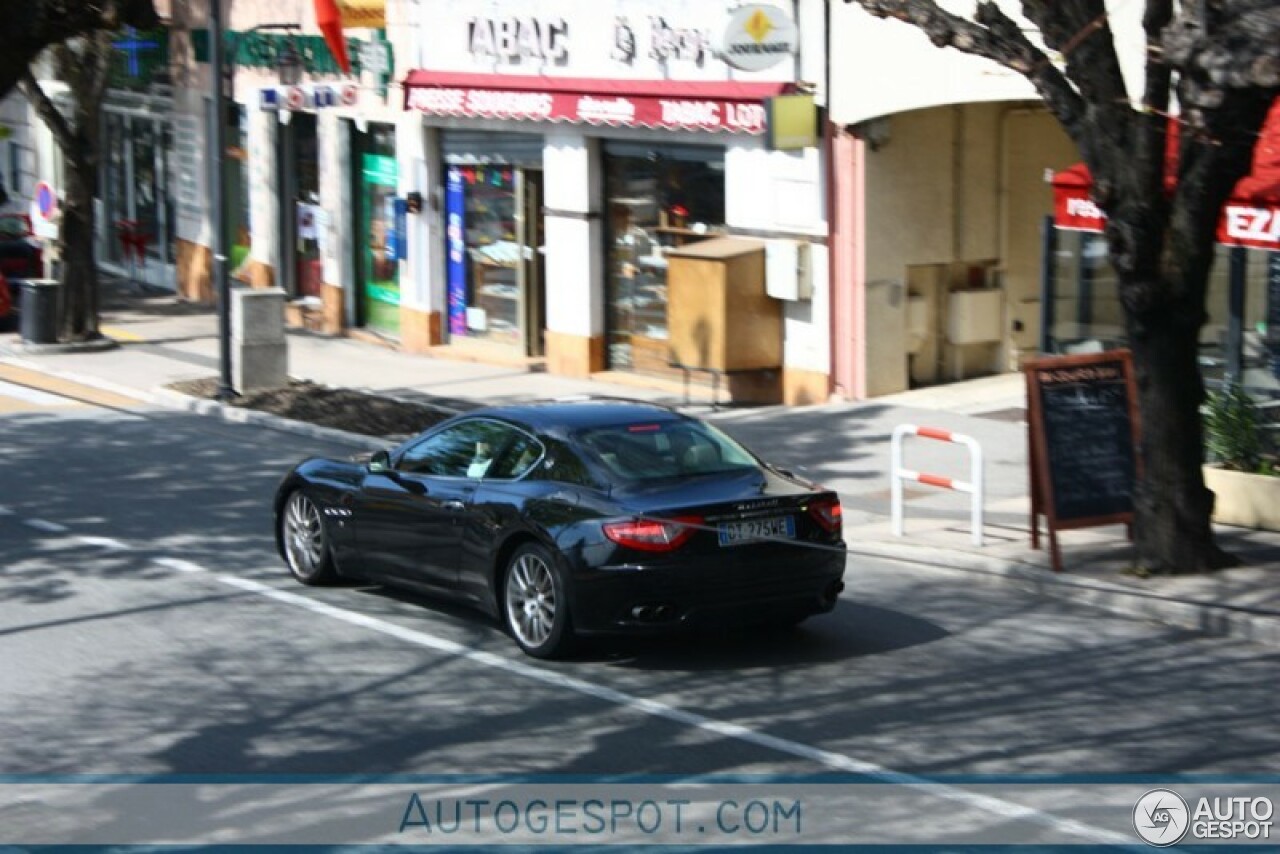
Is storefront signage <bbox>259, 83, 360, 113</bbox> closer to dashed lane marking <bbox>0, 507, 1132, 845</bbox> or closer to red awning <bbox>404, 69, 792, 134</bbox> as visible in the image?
red awning <bbox>404, 69, 792, 134</bbox>

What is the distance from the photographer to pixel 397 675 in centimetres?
1116

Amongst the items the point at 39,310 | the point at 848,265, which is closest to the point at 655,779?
the point at 848,265

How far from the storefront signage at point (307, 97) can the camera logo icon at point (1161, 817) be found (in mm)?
21495

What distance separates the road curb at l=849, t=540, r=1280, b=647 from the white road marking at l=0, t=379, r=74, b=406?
1189 cm

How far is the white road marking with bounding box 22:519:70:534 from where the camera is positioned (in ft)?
51.9

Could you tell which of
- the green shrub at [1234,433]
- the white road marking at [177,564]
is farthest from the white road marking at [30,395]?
the green shrub at [1234,433]

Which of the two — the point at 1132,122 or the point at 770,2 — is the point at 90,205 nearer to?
the point at 770,2

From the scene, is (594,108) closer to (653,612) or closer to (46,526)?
(46,526)

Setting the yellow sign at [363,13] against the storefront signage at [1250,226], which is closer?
the storefront signage at [1250,226]

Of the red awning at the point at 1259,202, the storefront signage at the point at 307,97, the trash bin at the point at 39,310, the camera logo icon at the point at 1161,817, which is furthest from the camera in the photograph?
the storefront signage at the point at 307,97

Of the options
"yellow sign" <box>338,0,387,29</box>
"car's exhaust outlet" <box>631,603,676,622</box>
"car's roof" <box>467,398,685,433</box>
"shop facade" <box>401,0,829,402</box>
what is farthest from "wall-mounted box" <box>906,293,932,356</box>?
"car's exhaust outlet" <box>631,603,676,622</box>

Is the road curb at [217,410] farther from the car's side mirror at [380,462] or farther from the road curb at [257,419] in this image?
the car's side mirror at [380,462]

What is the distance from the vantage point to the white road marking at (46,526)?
1581cm

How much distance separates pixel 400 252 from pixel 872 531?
552 inches
